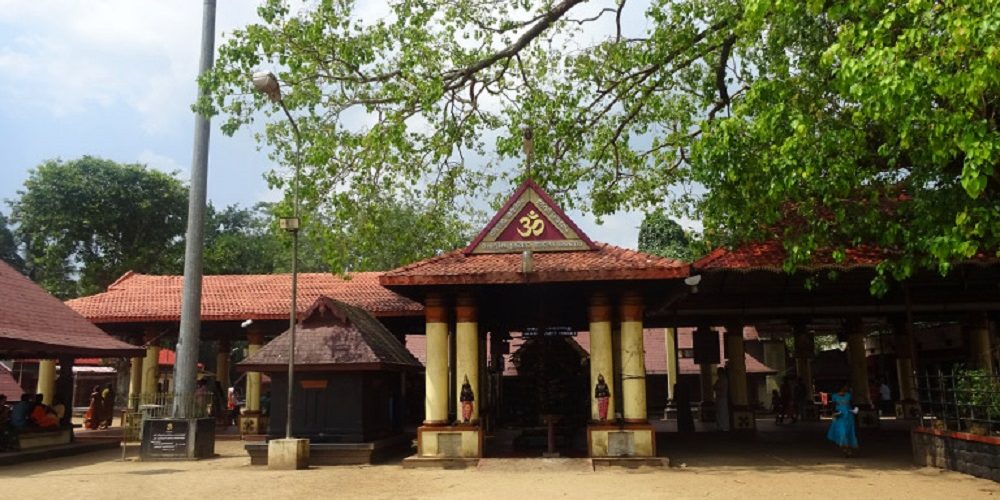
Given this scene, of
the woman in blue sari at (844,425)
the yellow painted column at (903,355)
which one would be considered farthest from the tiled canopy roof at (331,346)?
the yellow painted column at (903,355)

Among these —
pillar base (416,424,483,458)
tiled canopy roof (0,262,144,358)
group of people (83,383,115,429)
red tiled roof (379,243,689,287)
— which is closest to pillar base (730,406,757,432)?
red tiled roof (379,243,689,287)

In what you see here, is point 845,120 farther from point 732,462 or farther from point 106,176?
point 106,176

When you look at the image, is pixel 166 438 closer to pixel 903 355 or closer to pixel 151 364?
pixel 151 364

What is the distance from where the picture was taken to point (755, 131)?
9594 mm

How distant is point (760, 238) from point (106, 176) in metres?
33.8

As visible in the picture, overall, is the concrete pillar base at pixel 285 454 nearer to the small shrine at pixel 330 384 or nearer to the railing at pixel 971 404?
the small shrine at pixel 330 384

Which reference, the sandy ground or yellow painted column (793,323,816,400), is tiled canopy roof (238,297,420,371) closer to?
the sandy ground

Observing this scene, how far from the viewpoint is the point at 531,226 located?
41.1 ft

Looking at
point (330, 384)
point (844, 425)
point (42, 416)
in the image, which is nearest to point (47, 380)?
point (42, 416)

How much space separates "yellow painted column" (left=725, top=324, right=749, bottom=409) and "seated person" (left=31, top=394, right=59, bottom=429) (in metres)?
15.6

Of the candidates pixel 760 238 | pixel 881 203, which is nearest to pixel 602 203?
pixel 760 238

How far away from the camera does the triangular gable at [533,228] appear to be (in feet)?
40.8

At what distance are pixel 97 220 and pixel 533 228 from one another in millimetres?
30270

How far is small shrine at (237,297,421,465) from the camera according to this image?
12695mm
